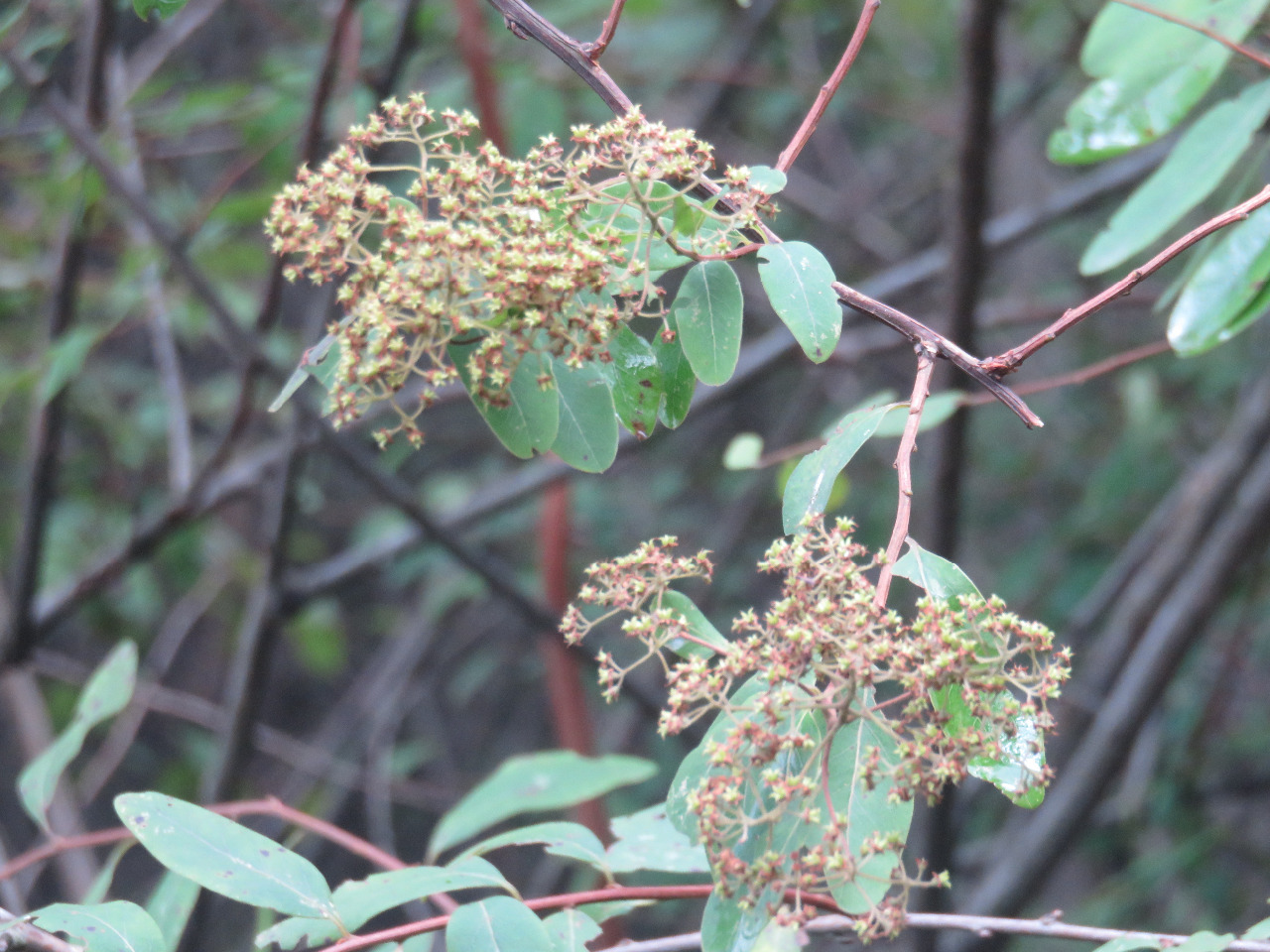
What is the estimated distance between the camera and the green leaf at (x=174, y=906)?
835 mm

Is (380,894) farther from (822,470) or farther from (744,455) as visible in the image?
(744,455)

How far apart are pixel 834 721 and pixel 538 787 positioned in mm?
634

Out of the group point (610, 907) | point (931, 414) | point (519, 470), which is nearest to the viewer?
point (610, 907)

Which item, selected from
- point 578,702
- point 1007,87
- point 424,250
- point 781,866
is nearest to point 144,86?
point 578,702

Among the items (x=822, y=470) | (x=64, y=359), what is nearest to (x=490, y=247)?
(x=822, y=470)

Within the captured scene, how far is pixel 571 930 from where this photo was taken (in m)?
0.63

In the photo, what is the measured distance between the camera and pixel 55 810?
189 centimetres

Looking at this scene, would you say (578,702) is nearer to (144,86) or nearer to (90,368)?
(144,86)

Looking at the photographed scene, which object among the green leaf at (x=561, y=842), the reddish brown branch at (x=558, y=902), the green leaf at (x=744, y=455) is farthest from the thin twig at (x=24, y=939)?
the green leaf at (x=744, y=455)

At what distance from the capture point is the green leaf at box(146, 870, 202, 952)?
2.74 ft

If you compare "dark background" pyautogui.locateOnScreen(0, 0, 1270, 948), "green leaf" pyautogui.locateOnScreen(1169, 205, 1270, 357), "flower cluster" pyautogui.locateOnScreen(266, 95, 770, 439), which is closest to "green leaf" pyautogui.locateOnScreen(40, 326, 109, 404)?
"dark background" pyautogui.locateOnScreen(0, 0, 1270, 948)

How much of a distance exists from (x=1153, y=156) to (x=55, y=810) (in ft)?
6.88

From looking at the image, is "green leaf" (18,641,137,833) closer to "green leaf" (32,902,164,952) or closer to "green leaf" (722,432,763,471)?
"green leaf" (32,902,164,952)

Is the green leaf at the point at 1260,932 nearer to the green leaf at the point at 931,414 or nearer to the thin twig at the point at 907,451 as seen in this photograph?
the thin twig at the point at 907,451
